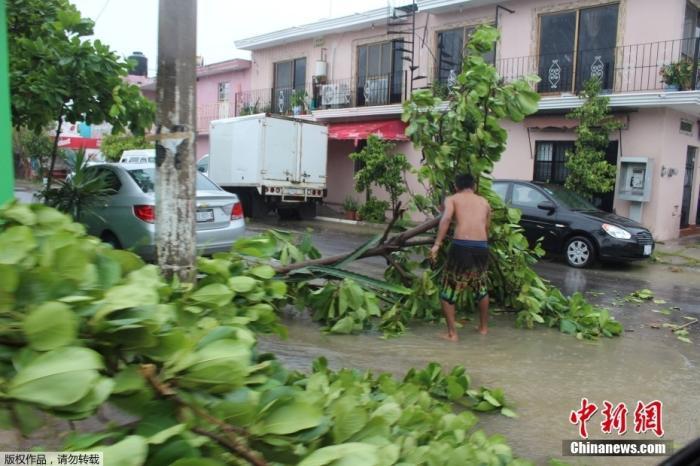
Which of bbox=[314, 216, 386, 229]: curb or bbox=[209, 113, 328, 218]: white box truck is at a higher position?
bbox=[209, 113, 328, 218]: white box truck

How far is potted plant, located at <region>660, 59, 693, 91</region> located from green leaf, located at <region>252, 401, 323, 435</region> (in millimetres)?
14796

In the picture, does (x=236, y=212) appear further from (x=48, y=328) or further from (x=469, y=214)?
(x=48, y=328)

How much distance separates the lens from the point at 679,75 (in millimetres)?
13703

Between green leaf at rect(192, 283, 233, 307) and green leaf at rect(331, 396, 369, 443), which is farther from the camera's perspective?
green leaf at rect(192, 283, 233, 307)

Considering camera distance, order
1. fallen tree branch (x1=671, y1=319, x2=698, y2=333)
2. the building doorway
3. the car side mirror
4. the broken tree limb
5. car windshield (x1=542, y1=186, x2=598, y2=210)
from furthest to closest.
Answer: the building doorway, car windshield (x1=542, y1=186, x2=598, y2=210), the car side mirror, fallen tree branch (x1=671, y1=319, x2=698, y2=333), the broken tree limb

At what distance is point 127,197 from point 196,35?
5297mm

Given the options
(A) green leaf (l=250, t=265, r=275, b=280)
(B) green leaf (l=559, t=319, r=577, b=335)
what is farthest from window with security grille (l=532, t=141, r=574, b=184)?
(A) green leaf (l=250, t=265, r=275, b=280)

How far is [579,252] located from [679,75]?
5712 mm

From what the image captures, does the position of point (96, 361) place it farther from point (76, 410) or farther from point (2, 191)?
point (2, 191)

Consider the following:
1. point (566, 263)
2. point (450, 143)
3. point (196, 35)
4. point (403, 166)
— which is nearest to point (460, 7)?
point (403, 166)

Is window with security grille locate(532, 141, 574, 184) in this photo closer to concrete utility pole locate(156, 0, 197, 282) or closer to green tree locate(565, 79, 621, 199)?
green tree locate(565, 79, 621, 199)

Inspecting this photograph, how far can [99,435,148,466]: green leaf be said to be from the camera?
1415 millimetres

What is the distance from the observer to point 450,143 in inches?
259

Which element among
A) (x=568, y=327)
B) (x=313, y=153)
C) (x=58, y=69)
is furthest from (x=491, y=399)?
(x=313, y=153)
